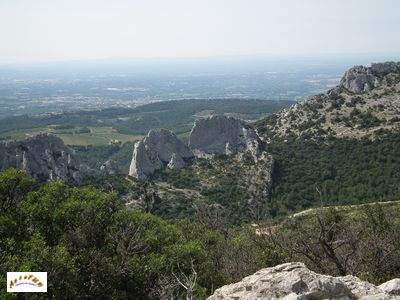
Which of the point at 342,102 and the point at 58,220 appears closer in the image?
the point at 58,220

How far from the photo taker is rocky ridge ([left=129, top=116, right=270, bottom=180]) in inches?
4060

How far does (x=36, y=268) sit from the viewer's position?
1891 centimetres

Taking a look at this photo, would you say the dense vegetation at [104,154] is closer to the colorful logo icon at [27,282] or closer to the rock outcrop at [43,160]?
the rock outcrop at [43,160]

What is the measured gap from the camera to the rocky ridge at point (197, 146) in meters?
103

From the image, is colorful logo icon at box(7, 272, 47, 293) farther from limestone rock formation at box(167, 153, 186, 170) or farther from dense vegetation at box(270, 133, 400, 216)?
limestone rock formation at box(167, 153, 186, 170)

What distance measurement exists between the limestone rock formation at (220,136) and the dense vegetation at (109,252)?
244ft

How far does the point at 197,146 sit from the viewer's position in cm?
11538

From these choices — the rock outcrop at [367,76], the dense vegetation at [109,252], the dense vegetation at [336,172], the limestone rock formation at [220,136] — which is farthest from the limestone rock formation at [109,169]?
the dense vegetation at [109,252]

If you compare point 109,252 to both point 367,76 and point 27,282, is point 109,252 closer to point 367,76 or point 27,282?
point 27,282

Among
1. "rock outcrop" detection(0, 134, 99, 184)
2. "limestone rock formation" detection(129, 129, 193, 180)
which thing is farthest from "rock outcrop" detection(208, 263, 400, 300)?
"limestone rock formation" detection(129, 129, 193, 180)

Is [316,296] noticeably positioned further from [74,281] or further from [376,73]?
[376,73]

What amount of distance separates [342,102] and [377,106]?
382 inches

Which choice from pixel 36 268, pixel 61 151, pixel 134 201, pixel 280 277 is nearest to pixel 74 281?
pixel 36 268

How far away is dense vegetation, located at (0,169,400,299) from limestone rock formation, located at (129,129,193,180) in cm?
7094
